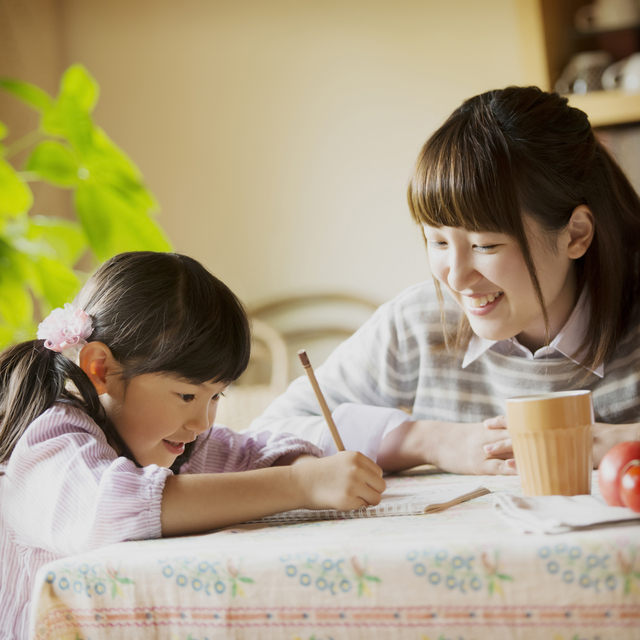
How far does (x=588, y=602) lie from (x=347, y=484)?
11.6 inches

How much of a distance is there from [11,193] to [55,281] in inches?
9.2

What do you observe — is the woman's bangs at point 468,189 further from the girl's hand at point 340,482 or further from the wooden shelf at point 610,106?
the wooden shelf at point 610,106

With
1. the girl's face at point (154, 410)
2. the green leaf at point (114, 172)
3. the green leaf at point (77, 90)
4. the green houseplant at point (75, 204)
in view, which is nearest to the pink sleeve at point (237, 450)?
the girl's face at point (154, 410)

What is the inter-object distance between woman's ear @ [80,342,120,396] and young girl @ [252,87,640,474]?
12.6 inches

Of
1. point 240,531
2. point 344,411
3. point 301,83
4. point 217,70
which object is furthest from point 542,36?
point 240,531

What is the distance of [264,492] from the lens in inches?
29.4

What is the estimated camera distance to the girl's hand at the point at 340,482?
2.43 ft

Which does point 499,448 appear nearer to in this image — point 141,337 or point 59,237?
point 141,337

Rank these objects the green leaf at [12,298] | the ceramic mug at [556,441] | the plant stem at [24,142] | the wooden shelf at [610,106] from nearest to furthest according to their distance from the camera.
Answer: the ceramic mug at [556,441]
the green leaf at [12,298]
the wooden shelf at [610,106]
the plant stem at [24,142]

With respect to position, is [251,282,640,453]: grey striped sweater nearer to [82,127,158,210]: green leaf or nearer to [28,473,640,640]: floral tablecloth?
[28,473,640,640]: floral tablecloth

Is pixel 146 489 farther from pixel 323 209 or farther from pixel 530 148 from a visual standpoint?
pixel 323 209

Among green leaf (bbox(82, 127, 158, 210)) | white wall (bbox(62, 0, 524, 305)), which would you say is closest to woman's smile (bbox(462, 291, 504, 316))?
green leaf (bbox(82, 127, 158, 210))

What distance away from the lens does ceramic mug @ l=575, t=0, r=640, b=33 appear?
213 cm

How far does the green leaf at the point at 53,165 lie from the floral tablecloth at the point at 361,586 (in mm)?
1323
